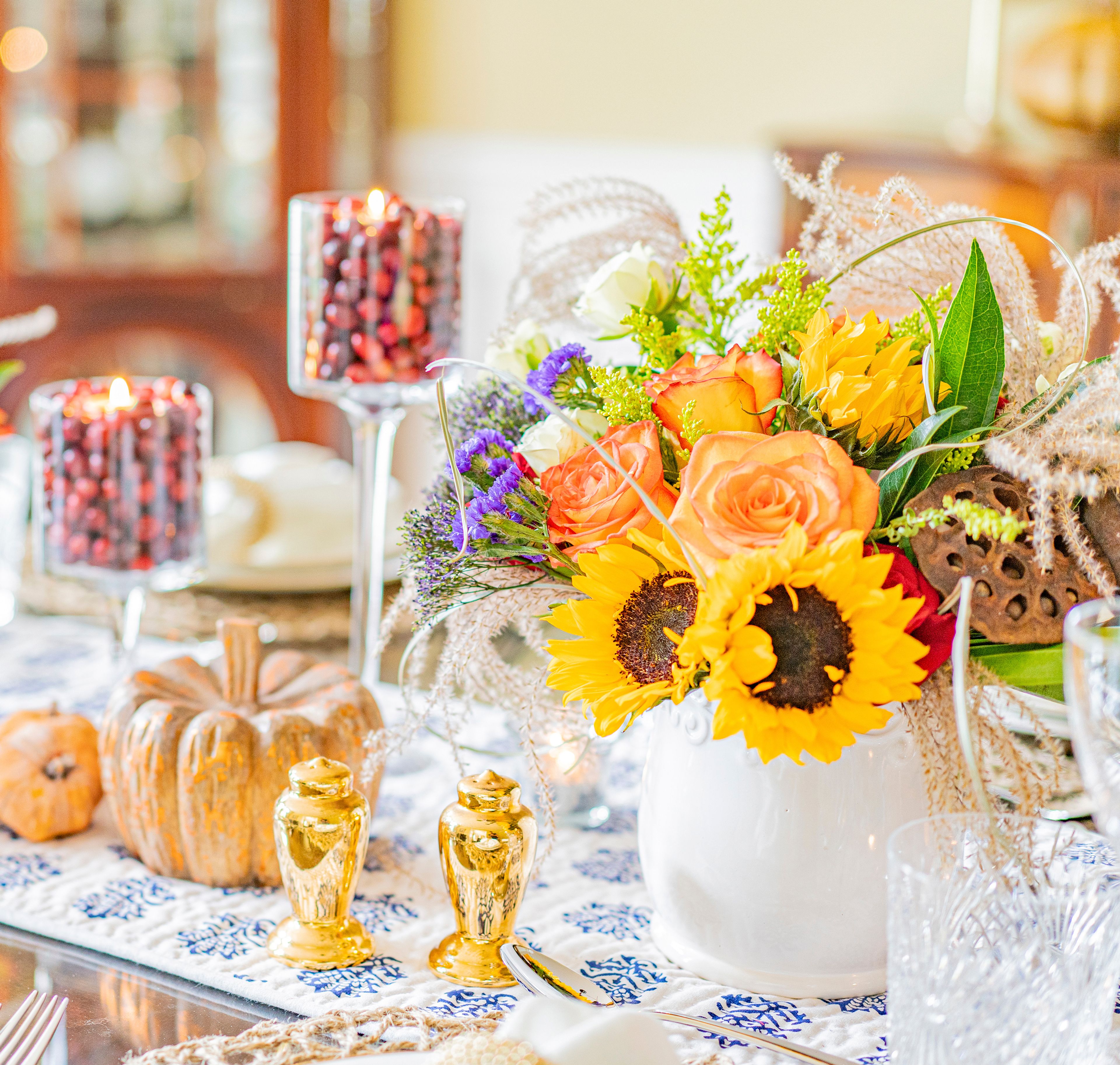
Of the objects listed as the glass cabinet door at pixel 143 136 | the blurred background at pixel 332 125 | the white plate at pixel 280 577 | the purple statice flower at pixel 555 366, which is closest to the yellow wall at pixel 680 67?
the blurred background at pixel 332 125

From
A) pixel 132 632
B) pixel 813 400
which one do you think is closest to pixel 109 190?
pixel 132 632

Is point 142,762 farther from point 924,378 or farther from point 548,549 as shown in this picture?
point 924,378

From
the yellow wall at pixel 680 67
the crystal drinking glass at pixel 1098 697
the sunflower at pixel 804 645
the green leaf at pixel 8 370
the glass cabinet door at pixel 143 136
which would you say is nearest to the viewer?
the crystal drinking glass at pixel 1098 697

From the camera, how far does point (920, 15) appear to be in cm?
289

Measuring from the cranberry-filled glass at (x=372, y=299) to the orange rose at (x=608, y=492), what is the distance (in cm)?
36

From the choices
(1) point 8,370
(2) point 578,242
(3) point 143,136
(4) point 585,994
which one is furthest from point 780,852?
(3) point 143,136

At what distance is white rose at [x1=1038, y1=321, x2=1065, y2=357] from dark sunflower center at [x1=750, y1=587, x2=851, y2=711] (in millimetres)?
254

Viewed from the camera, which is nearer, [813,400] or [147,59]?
[813,400]

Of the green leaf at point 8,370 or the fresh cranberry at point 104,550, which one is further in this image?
the green leaf at point 8,370

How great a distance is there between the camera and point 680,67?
3311 millimetres

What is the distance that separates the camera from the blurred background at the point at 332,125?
10.0ft

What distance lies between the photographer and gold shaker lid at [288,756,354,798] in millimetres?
766

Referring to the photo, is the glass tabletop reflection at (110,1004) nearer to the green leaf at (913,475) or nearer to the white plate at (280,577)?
the green leaf at (913,475)

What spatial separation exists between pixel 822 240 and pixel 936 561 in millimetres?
230
